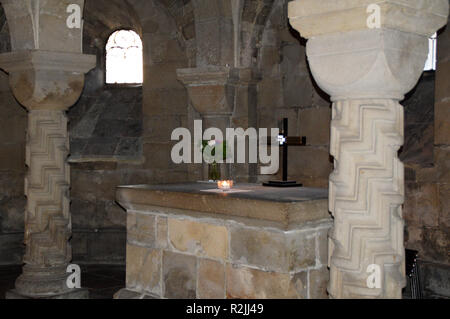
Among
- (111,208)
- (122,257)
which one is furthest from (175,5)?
(122,257)

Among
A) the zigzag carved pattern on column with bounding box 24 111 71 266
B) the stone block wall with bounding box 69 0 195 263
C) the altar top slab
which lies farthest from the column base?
the stone block wall with bounding box 69 0 195 263

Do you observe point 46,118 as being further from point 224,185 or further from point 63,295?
point 224,185

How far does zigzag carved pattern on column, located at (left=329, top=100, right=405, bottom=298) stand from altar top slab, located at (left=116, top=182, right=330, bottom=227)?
0.44 metres

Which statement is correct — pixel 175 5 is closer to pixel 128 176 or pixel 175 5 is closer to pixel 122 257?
pixel 128 176

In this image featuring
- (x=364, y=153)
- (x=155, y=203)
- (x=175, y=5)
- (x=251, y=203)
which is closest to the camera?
(x=364, y=153)

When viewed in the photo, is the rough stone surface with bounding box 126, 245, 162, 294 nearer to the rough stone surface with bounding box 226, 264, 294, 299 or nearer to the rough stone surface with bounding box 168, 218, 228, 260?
the rough stone surface with bounding box 168, 218, 228, 260

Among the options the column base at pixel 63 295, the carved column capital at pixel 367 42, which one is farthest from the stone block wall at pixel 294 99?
the carved column capital at pixel 367 42

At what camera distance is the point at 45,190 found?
5371 millimetres

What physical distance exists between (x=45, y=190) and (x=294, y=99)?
269cm

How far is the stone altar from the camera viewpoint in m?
3.36

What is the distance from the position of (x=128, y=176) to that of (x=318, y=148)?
2.50 meters

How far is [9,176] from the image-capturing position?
746cm

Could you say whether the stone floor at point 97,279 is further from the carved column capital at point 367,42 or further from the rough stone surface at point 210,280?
the carved column capital at point 367,42

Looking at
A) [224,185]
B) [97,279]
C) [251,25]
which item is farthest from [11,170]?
[224,185]
